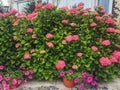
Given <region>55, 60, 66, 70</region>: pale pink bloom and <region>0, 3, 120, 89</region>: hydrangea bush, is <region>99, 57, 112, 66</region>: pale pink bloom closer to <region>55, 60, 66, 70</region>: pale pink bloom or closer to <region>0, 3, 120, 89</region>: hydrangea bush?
<region>0, 3, 120, 89</region>: hydrangea bush

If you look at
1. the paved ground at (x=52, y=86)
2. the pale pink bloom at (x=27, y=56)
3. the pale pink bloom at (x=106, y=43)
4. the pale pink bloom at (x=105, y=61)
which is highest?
the pale pink bloom at (x=106, y=43)

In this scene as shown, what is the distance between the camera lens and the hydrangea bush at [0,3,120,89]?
9.08 ft

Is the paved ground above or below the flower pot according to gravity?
below

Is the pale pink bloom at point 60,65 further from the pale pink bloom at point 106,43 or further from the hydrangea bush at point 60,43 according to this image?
the pale pink bloom at point 106,43

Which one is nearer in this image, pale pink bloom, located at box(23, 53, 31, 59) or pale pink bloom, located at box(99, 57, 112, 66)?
pale pink bloom, located at box(99, 57, 112, 66)

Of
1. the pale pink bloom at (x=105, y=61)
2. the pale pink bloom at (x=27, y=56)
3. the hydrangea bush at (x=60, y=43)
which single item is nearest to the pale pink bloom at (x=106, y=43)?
the hydrangea bush at (x=60, y=43)

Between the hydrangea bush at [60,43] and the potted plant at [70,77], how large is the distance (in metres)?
0.08

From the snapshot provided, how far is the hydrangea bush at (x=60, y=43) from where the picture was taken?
9.08 feet

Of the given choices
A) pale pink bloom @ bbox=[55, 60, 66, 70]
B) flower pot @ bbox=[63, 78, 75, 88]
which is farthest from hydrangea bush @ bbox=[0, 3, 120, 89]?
flower pot @ bbox=[63, 78, 75, 88]

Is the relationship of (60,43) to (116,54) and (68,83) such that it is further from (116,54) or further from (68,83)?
(116,54)

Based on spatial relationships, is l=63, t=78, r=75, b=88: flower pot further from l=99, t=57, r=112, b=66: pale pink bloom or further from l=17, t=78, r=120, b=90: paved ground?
l=99, t=57, r=112, b=66: pale pink bloom

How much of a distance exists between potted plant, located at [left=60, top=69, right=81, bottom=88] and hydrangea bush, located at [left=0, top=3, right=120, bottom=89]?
8cm

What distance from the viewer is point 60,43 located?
9.13ft

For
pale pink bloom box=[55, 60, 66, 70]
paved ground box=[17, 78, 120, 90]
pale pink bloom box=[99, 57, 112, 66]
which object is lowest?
paved ground box=[17, 78, 120, 90]
